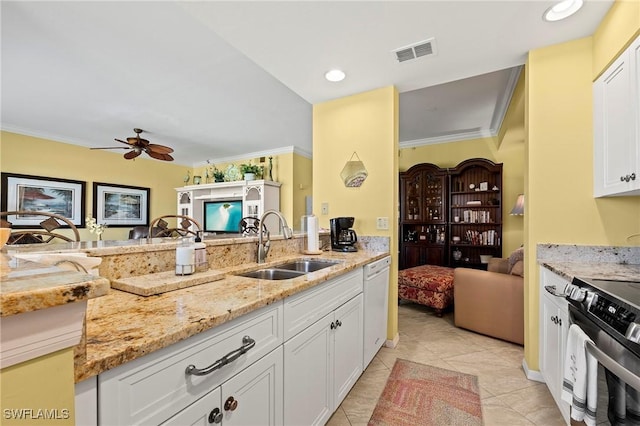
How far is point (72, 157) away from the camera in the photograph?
5.00 meters

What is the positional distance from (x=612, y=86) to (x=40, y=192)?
686 cm

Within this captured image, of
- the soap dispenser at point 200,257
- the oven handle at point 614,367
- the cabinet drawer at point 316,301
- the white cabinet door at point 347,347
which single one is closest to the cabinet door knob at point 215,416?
the cabinet drawer at point 316,301

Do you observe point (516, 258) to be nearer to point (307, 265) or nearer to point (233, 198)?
point (307, 265)

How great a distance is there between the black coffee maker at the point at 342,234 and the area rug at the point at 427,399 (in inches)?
41.0

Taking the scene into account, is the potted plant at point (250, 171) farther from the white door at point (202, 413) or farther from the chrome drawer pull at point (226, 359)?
the white door at point (202, 413)

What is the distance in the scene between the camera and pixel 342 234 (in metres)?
2.61

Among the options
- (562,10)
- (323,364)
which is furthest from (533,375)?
(562,10)

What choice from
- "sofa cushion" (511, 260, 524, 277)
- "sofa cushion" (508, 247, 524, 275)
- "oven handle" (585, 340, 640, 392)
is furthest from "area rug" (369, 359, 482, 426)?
"sofa cushion" (508, 247, 524, 275)

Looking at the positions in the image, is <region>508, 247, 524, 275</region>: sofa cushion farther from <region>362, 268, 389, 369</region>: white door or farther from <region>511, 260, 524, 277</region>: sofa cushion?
<region>362, 268, 389, 369</region>: white door

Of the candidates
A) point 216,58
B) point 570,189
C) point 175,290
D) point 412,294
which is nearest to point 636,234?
point 570,189

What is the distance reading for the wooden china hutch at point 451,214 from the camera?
4.46 meters

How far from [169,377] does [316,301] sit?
0.77 meters

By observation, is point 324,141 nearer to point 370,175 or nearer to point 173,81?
point 370,175

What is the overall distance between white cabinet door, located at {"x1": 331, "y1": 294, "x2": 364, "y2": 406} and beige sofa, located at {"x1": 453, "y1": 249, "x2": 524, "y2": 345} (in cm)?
145
